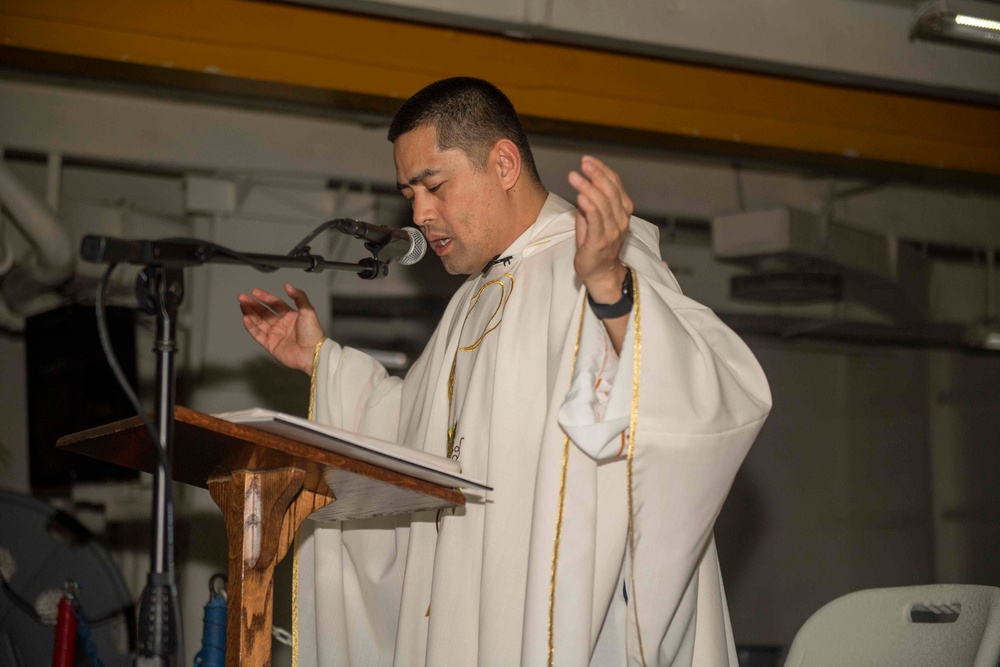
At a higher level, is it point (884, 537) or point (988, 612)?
point (988, 612)

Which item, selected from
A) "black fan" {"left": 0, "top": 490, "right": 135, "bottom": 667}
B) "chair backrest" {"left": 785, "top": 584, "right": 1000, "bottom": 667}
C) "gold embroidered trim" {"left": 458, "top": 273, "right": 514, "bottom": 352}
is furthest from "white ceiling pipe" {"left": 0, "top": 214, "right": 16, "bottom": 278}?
"chair backrest" {"left": 785, "top": 584, "right": 1000, "bottom": 667}

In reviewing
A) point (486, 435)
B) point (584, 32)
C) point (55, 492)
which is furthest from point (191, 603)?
point (486, 435)

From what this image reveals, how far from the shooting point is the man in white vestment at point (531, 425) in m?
2.00

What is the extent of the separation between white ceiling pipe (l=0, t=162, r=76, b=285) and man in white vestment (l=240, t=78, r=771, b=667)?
9.62 feet

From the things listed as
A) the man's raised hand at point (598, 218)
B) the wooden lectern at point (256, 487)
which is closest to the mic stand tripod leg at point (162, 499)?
the wooden lectern at point (256, 487)

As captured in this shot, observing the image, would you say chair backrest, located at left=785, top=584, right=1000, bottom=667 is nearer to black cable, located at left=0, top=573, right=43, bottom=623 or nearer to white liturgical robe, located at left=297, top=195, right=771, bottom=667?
white liturgical robe, located at left=297, top=195, right=771, bottom=667

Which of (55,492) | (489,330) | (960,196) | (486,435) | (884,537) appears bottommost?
(884,537)

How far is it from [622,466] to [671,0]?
2968 mm

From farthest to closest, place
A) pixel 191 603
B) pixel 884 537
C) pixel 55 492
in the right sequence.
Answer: pixel 884 537 → pixel 55 492 → pixel 191 603

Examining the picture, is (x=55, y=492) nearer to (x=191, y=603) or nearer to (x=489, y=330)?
(x=191, y=603)

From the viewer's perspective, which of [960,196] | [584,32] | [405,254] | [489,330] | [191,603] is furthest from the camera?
[960,196]

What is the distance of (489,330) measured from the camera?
102 inches

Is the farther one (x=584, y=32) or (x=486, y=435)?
(x=584, y=32)

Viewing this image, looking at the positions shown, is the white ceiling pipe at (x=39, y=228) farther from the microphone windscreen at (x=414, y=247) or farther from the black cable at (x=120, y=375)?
the black cable at (x=120, y=375)
